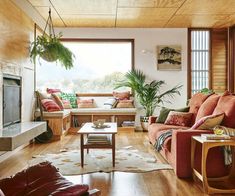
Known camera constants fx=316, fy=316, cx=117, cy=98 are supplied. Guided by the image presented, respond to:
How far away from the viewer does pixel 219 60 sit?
857 cm

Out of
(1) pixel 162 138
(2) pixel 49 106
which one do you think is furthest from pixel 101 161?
(2) pixel 49 106

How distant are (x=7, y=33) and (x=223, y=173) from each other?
11.3 feet

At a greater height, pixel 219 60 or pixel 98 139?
pixel 219 60

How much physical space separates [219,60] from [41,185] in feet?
25.4

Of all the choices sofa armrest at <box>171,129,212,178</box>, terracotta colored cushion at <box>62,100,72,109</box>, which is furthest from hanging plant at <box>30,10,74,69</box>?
sofa armrest at <box>171,129,212,178</box>

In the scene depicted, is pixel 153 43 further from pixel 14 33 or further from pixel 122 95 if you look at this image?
pixel 14 33

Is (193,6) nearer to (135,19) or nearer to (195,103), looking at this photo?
(135,19)

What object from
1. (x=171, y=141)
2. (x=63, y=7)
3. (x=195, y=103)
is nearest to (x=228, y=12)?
(x=195, y=103)

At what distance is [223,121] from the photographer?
3.67m

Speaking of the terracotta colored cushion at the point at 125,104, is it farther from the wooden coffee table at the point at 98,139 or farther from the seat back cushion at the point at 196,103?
the wooden coffee table at the point at 98,139

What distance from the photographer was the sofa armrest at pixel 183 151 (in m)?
3.53

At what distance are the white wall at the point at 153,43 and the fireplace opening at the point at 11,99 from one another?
3.32 m

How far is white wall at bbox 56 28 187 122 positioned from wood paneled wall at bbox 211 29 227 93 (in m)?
0.90

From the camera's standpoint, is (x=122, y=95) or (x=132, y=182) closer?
(x=132, y=182)
